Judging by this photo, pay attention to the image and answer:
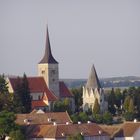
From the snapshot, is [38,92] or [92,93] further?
[92,93]

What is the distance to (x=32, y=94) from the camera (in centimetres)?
13050

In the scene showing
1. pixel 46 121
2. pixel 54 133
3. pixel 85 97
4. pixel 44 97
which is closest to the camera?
pixel 54 133

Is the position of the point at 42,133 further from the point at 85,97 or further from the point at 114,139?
the point at 85,97

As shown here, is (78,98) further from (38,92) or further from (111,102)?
(38,92)

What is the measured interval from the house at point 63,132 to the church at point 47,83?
117 feet

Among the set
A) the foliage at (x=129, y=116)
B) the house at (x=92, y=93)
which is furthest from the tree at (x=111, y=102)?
the foliage at (x=129, y=116)

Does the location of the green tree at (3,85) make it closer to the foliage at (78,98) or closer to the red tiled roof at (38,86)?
the red tiled roof at (38,86)

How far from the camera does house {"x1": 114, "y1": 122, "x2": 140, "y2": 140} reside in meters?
93.9

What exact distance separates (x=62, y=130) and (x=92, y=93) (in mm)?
49042

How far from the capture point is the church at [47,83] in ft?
426

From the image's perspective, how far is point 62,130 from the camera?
90750 millimetres

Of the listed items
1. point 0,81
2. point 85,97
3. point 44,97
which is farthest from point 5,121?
point 85,97

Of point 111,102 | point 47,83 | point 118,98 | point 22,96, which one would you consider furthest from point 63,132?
point 118,98

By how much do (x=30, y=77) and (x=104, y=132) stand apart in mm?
41723
